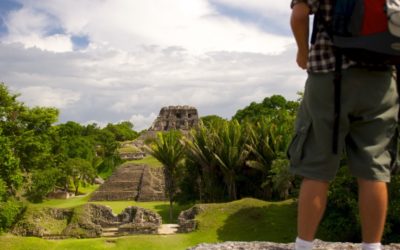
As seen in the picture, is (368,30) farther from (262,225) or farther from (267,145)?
(267,145)

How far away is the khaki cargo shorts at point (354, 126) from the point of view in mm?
3186

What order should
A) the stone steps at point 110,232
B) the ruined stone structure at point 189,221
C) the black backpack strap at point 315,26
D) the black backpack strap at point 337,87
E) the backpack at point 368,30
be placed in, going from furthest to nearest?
1. the stone steps at point 110,232
2. the ruined stone structure at point 189,221
3. the black backpack strap at point 315,26
4. the black backpack strap at point 337,87
5. the backpack at point 368,30

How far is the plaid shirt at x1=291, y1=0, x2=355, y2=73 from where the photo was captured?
3.20 meters

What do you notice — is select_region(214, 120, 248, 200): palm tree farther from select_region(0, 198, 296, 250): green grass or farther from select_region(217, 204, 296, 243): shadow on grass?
select_region(217, 204, 296, 243): shadow on grass

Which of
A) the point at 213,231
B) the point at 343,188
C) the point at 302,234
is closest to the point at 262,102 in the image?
the point at 213,231

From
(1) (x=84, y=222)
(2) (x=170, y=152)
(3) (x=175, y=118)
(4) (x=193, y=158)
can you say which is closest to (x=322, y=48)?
(1) (x=84, y=222)

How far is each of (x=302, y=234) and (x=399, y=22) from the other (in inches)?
59.2

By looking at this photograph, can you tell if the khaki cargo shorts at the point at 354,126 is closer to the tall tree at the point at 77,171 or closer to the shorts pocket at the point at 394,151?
the shorts pocket at the point at 394,151

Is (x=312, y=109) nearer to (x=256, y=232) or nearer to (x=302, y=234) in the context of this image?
(x=302, y=234)

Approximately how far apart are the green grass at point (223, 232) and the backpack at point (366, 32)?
17.2 m

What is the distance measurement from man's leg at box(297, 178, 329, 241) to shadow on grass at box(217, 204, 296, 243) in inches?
664

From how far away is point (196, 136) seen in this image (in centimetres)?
3083

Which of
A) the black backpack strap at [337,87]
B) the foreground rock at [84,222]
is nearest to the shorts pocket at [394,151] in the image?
the black backpack strap at [337,87]

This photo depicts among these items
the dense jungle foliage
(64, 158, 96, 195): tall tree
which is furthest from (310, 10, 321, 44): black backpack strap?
(64, 158, 96, 195): tall tree
